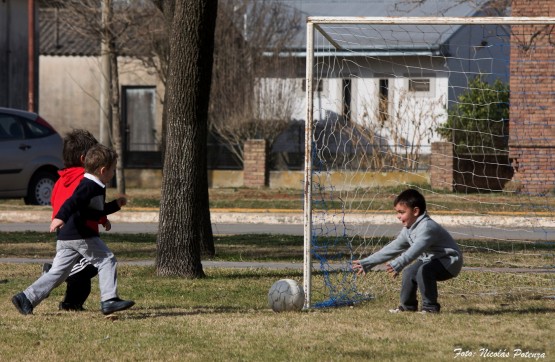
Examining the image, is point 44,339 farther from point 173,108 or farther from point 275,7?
point 275,7

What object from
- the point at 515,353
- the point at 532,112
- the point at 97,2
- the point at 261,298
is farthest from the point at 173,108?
the point at 97,2

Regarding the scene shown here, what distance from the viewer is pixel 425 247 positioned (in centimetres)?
839

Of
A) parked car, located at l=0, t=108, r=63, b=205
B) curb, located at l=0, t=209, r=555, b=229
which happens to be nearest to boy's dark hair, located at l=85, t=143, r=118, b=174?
curb, located at l=0, t=209, r=555, b=229

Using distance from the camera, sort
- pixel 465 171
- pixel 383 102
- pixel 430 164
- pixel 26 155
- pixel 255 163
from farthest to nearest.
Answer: pixel 255 163
pixel 383 102
pixel 465 171
pixel 430 164
pixel 26 155

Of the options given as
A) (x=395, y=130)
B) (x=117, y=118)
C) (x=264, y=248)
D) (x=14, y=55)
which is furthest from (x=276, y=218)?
(x=14, y=55)

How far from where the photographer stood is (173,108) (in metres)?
10.5

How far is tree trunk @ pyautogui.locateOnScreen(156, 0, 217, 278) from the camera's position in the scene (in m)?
10.5

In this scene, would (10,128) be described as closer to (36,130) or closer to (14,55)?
(36,130)

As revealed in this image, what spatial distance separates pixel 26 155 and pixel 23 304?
37.3 ft

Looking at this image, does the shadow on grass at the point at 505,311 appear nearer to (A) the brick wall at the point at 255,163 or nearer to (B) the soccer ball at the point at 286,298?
(B) the soccer ball at the point at 286,298

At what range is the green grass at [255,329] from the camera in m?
6.72

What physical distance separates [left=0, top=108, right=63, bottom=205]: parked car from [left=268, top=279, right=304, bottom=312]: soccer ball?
1145cm

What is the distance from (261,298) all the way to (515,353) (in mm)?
3179

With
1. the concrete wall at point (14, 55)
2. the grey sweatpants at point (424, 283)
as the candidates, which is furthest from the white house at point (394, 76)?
the concrete wall at point (14, 55)
